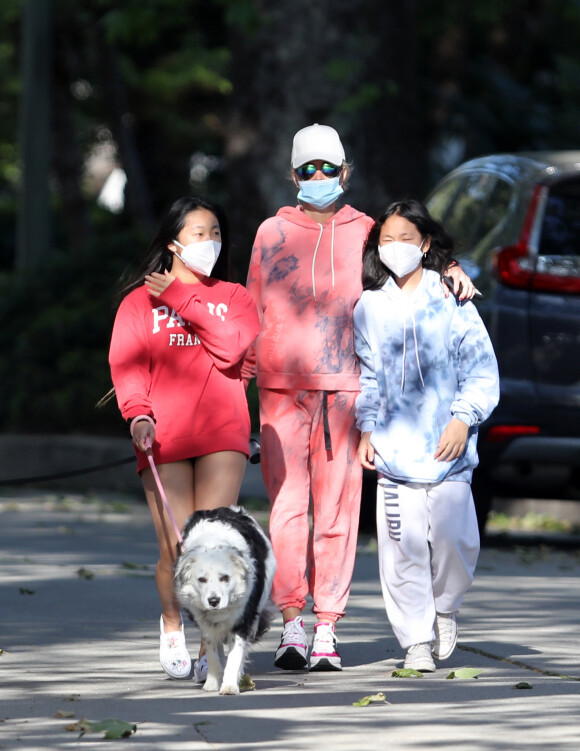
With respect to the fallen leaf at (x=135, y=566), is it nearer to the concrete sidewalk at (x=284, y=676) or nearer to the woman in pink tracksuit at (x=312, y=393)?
the concrete sidewalk at (x=284, y=676)

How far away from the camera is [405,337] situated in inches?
220

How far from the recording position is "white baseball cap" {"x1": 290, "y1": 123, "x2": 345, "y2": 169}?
586cm

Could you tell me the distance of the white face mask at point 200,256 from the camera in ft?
18.2

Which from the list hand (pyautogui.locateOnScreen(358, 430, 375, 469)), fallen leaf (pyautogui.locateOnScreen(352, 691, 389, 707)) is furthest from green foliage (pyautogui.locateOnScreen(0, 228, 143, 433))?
fallen leaf (pyautogui.locateOnScreen(352, 691, 389, 707))

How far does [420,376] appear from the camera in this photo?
18.3ft

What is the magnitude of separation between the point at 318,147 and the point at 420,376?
1000mm

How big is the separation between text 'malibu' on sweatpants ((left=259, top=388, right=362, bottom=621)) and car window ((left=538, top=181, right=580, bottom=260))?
3008 millimetres

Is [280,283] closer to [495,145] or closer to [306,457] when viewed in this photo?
[306,457]

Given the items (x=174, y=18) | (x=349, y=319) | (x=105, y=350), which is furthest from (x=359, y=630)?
(x=174, y=18)

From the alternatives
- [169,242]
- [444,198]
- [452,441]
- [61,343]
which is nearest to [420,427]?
[452,441]

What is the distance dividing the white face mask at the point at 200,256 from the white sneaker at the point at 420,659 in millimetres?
1564

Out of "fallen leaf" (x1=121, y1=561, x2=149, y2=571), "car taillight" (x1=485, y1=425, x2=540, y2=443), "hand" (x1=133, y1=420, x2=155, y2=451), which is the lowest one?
"fallen leaf" (x1=121, y1=561, x2=149, y2=571)

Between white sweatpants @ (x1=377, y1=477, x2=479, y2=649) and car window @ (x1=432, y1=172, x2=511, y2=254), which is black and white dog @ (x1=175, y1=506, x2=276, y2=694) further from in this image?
car window @ (x1=432, y1=172, x2=511, y2=254)

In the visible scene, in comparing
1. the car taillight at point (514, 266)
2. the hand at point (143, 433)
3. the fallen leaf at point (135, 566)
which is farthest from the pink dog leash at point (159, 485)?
the car taillight at point (514, 266)
